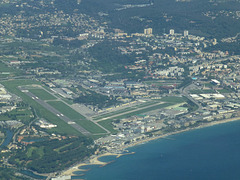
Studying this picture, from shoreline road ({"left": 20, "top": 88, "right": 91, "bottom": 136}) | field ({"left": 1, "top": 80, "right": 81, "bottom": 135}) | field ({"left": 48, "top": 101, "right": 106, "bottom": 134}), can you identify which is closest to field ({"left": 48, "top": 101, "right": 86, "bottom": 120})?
field ({"left": 48, "top": 101, "right": 106, "bottom": 134})

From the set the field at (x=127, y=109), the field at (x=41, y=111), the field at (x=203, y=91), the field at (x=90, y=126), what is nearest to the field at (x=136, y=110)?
the field at (x=127, y=109)

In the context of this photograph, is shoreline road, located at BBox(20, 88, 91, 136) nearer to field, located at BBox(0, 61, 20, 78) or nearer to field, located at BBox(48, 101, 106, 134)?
field, located at BBox(48, 101, 106, 134)

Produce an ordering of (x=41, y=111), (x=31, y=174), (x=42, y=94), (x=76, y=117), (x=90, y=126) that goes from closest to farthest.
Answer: (x=31, y=174), (x=90, y=126), (x=76, y=117), (x=41, y=111), (x=42, y=94)

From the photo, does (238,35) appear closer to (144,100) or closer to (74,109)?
(144,100)

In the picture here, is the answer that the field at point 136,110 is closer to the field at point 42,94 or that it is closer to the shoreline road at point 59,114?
the shoreline road at point 59,114

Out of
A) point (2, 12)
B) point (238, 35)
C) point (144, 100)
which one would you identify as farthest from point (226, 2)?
point (144, 100)

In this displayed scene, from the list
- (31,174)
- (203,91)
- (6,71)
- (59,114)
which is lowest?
(203,91)

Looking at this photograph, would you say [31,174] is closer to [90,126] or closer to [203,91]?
[90,126]

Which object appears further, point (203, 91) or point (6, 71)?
point (6, 71)

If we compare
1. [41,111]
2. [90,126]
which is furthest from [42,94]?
[90,126]
